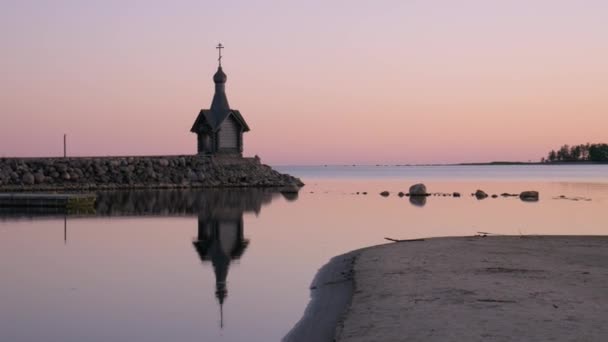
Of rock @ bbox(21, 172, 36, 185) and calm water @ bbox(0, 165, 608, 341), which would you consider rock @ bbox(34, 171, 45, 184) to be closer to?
rock @ bbox(21, 172, 36, 185)

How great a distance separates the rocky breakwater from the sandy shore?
47569mm

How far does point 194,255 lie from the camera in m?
24.4

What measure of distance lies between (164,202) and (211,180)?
2139 cm

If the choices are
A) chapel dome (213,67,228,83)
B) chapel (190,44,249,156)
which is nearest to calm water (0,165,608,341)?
chapel (190,44,249,156)

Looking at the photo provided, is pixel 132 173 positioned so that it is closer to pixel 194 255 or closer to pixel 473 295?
pixel 194 255

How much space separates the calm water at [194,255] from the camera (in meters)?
14.3

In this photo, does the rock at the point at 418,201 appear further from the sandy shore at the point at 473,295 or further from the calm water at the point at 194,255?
the sandy shore at the point at 473,295

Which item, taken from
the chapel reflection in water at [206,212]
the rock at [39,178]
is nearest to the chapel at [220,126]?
the chapel reflection in water at [206,212]

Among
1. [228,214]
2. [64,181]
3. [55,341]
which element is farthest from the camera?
[64,181]

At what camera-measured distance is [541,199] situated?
56.5 metres

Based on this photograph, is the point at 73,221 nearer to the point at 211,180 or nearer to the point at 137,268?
the point at 137,268

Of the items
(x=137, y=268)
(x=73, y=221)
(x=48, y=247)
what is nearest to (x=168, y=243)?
(x=48, y=247)

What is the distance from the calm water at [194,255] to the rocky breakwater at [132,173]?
14.8 m

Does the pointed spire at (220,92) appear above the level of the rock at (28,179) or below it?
above
